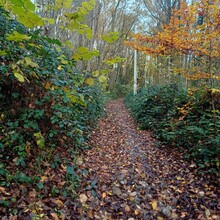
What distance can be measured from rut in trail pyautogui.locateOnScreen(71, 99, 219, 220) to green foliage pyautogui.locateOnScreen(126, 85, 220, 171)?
36 centimetres

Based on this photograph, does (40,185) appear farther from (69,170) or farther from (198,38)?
(198,38)

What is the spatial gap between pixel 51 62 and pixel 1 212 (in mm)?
2853

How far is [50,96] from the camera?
3.56 m

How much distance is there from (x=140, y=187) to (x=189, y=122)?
9.29ft

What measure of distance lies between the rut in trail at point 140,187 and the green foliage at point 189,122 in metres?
0.36

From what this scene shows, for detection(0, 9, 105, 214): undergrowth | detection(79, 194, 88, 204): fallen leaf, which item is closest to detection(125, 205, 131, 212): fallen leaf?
detection(79, 194, 88, 204): fallen leaf

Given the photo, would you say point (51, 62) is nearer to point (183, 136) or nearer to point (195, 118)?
point (183, 136)

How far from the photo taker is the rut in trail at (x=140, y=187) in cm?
296

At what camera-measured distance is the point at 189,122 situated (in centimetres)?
561

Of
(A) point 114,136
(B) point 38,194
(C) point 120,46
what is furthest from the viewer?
(C) point 120,46

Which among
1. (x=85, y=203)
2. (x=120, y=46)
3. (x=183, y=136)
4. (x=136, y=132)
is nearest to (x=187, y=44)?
(x=183, y=136)

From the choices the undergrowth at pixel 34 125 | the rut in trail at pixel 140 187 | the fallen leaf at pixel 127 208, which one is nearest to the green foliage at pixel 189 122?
the rut in trail at pixel 140 187

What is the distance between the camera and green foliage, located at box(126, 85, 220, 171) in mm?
4316

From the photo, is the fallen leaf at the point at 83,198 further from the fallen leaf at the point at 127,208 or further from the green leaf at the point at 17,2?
the green leaf at the point at 17,2
